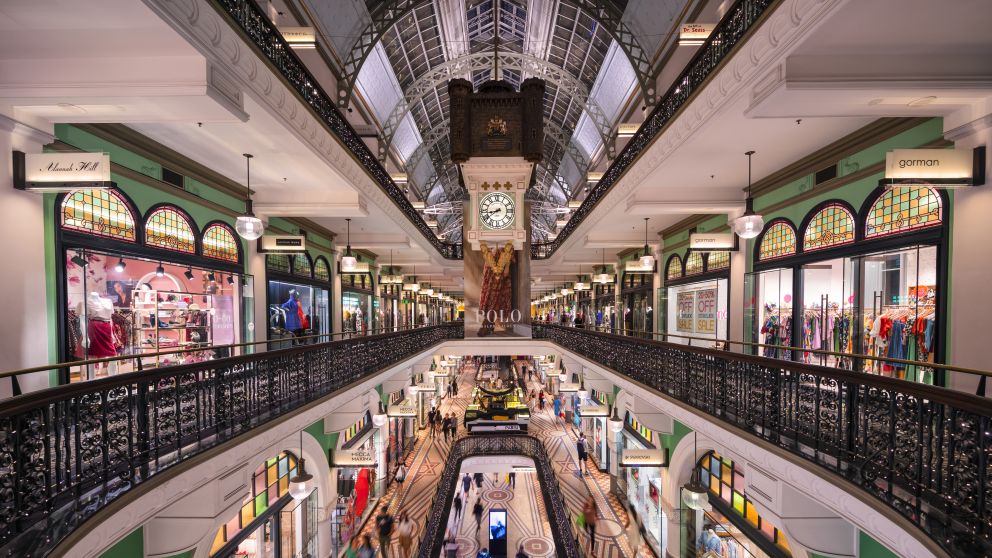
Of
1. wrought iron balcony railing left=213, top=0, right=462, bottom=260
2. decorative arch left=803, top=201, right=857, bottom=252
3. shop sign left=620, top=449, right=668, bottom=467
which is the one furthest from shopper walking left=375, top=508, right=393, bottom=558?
decorative arch left=803, top=201, right=857, bottom=252

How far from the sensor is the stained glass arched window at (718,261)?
35.2ft

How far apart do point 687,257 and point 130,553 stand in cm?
1359

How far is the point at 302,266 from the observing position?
1227cm

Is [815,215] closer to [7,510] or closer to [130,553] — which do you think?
[7,510]

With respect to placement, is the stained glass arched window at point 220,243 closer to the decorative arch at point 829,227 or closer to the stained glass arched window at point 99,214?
the stained glass arched window at point 99,214

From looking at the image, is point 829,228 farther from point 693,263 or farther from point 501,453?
point 501,453

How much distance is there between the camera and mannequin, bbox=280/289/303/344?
1141cm

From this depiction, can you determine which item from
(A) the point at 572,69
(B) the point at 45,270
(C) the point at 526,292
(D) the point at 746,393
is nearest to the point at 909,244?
(D) the point at 746,393

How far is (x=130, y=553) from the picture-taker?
15.9 ft

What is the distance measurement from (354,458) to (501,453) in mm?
7929

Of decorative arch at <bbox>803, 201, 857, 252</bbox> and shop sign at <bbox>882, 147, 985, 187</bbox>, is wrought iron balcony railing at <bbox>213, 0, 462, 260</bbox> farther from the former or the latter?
decorative arch at <bbox>803, 201, 857, 252</bbox>

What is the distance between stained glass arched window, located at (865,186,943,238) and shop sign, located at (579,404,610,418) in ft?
27.9

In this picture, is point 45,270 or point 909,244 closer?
point 45,270

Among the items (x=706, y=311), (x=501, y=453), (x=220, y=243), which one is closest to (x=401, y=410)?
(x=501, y=453)
